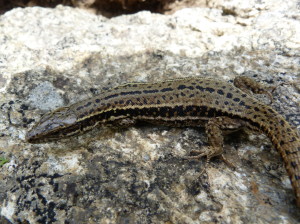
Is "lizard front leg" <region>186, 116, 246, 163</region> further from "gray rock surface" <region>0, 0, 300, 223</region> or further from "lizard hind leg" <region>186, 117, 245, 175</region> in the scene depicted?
"gray rock surface" <region>0, 0, 300, 223</region>

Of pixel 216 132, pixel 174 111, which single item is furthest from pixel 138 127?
pixel 216 132

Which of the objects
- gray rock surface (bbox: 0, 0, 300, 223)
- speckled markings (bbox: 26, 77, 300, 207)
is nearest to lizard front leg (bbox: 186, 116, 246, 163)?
speckled markings (bbox: 26, 77, 300, 207)

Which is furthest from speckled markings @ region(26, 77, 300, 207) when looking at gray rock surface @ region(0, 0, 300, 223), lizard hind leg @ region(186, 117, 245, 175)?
gray rock surface @ region(0, 0, 300, 223)

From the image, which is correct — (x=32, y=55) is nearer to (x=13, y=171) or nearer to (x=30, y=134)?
(x=30, y=134)

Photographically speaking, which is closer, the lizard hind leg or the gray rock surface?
the gray rock surface

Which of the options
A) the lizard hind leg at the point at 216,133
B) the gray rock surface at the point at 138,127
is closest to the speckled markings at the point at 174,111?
the lizard hind leg at the point at 216,133
